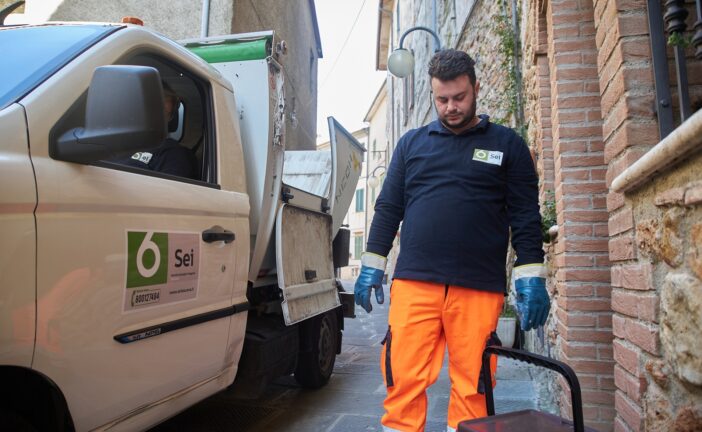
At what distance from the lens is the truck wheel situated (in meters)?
4.02

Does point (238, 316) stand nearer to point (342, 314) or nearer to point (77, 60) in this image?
point (77, 60)

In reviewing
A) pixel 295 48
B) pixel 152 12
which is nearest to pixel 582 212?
pixel 152 12

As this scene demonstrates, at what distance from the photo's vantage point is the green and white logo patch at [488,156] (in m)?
2.28

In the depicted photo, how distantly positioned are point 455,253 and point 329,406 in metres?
2.08

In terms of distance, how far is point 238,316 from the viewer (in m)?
2.73

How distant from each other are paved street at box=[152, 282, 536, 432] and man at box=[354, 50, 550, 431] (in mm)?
1283

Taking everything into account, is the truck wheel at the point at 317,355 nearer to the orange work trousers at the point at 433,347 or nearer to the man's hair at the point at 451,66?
the orange work trousers at the point at 433,347

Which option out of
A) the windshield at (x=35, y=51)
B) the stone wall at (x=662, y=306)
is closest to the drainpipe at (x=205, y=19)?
the windshield at (x=35, y=51)

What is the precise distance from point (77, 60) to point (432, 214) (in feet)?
4.96

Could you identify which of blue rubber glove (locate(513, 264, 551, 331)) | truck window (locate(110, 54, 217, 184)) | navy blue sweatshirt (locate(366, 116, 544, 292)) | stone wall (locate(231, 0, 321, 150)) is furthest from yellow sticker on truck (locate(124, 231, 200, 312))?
stone wall (locate(231, 0, 321, 150))

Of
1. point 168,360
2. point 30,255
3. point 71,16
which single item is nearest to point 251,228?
point 168,360

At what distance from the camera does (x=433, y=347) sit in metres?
2.16

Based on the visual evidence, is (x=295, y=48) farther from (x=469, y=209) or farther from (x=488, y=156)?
(x=469, y=209)

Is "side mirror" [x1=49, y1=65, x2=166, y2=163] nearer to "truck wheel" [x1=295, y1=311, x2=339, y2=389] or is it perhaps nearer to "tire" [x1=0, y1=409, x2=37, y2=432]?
"tire" [x1=0, y1=409, x2=37, y2=432]
